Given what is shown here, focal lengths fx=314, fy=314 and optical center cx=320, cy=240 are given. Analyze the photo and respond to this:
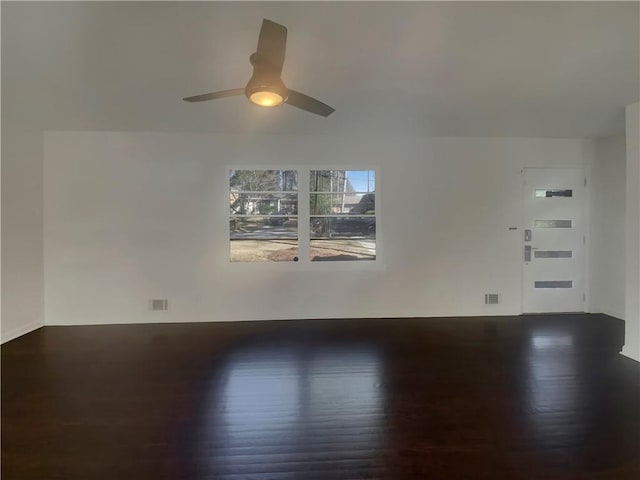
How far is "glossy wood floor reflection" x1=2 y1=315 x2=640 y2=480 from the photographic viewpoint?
1766 millimetres

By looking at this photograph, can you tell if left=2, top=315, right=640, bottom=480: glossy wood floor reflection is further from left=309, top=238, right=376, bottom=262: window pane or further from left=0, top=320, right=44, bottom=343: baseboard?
left=309, top=238, right=376, bottom=262: window pane

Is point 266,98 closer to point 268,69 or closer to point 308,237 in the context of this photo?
point 268,69

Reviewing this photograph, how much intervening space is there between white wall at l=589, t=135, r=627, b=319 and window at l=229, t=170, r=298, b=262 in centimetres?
432

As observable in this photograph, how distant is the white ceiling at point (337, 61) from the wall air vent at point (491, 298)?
2324mm

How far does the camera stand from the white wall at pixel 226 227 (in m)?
4.10

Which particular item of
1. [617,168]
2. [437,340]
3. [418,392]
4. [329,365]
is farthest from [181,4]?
[617,168]

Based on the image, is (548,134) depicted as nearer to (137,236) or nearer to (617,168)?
(617,168)

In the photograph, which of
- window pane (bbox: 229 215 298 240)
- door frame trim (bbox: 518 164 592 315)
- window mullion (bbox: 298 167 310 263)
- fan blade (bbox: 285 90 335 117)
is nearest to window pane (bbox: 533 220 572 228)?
door frame trim (bbox: 518 164 592 315)

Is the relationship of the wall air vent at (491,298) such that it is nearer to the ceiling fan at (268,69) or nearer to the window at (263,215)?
the window at (263,215)

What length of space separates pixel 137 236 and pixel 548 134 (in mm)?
5707

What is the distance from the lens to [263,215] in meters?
4.36

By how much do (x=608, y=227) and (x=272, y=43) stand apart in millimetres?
5162

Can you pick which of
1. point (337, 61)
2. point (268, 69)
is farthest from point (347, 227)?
point (268, 69)

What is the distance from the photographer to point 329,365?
2.99m
